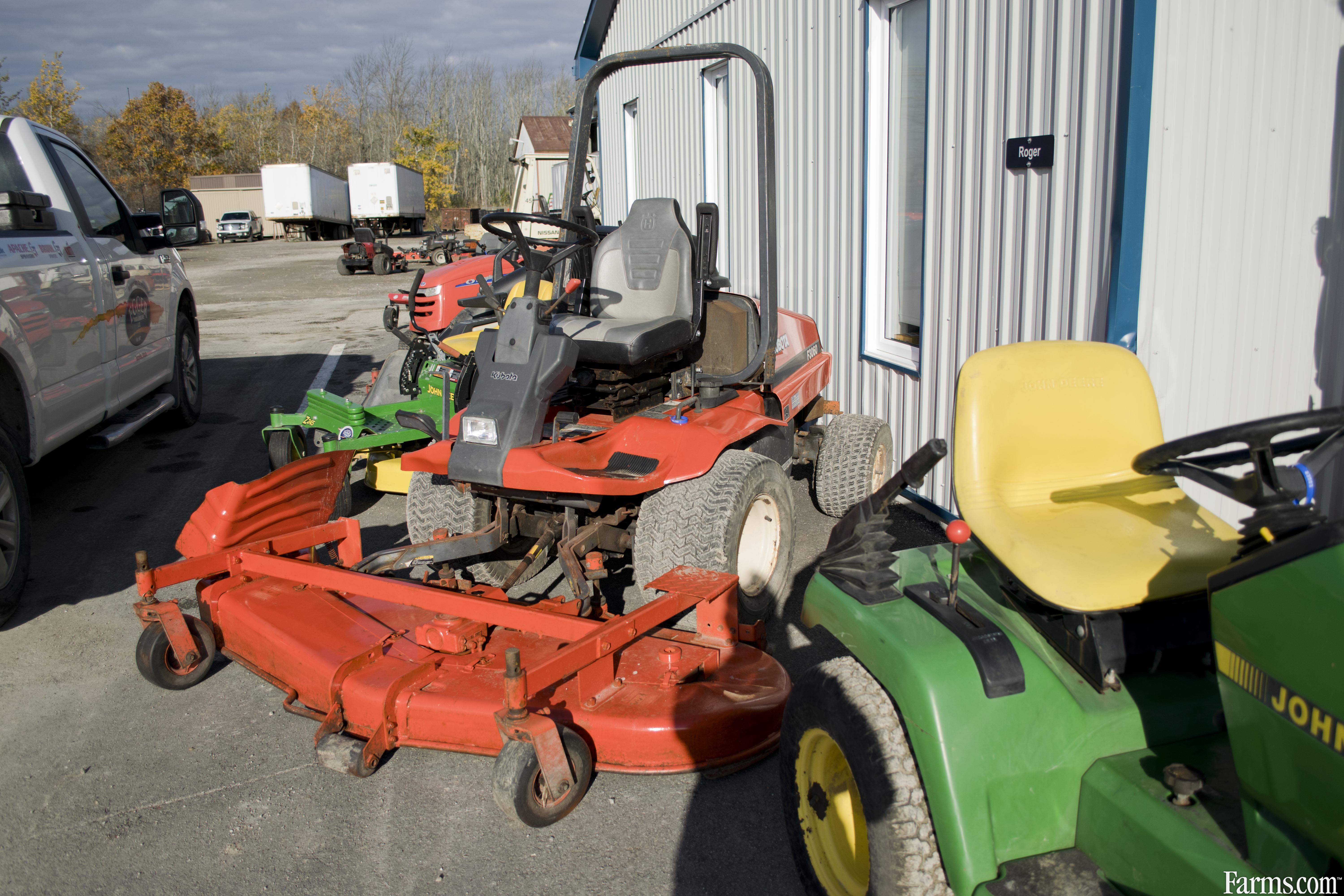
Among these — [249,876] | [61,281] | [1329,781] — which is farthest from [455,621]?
[61,281]

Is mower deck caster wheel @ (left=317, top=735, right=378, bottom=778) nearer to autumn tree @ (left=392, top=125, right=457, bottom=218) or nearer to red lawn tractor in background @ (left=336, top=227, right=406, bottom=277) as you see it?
red lawn tractor in background @ (left=336, top=227, right=406, bottom=277)

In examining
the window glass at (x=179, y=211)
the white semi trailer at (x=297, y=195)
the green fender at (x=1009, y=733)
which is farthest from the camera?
the white semi trailer at (x=297, y=195)

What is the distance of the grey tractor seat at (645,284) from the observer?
3.98 meters

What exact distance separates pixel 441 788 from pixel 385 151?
249 feet

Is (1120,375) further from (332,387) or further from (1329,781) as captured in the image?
(332,387)

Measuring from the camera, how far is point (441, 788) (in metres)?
2.87

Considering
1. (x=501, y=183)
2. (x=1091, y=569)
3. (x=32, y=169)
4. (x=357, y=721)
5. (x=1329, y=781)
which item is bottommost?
(x=357, y=721)

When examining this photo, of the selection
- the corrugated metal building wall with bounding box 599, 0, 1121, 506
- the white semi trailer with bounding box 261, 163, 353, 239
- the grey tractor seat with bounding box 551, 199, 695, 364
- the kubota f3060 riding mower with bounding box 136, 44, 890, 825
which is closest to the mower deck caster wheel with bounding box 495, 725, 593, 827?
the kubota f3060 riding mower with bounding box 136, 44, 890, 825

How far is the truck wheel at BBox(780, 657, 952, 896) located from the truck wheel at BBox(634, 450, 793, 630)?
1.17m

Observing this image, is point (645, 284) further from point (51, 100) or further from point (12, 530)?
point (51, 100)

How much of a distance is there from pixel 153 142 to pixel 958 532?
67.7 meters

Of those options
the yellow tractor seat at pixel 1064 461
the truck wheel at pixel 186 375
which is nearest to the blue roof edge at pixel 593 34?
the truck wheel at pixel 186 375

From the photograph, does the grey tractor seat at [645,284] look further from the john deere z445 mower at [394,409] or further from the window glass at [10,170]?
the window glass at [10,170]

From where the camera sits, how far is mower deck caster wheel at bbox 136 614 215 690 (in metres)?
3.38
